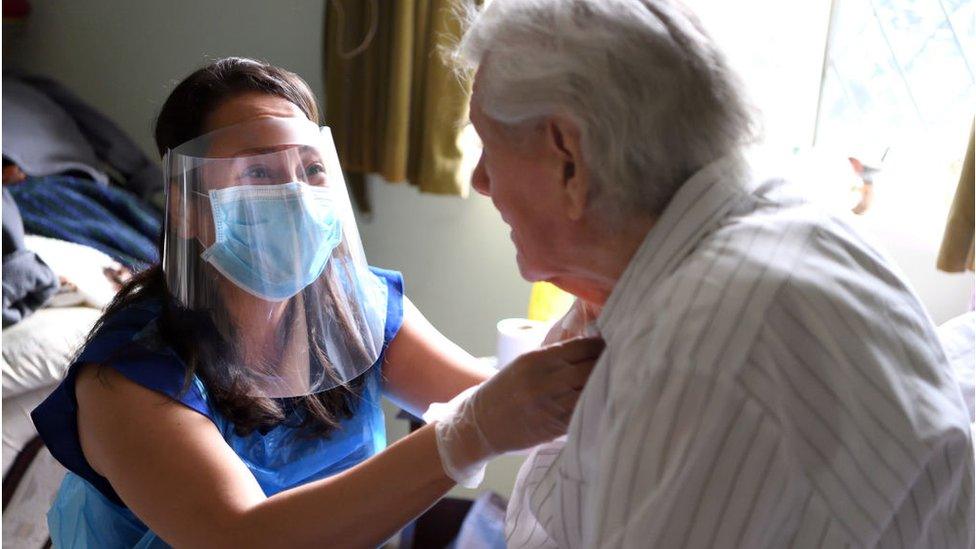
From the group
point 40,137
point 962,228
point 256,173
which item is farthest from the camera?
point 40,137

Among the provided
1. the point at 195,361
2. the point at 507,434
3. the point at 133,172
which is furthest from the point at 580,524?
the point at 133,172

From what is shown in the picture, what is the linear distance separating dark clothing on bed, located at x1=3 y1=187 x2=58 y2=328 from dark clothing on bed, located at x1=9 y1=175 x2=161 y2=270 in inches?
11.6

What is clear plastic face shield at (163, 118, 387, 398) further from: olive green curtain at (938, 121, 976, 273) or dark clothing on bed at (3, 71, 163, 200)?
dark clothing on bed at (3, 71, 163, 200)

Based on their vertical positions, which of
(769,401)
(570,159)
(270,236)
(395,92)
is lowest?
(395,92)

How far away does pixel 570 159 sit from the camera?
2.93ft

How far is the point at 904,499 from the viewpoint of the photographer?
81 centimetres

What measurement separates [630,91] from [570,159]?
0.28 ft

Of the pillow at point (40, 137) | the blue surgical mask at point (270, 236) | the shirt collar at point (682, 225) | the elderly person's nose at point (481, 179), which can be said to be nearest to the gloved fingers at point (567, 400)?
the shirt collar at point (682, 225)

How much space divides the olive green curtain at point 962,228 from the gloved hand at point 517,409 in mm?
1219

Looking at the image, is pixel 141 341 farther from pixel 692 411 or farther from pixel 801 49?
pixel 801 49

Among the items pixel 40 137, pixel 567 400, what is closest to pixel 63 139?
pixel 40 137

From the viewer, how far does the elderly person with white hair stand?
2.52 feet

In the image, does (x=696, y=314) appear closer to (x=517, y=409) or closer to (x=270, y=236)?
(x=517, y=409)

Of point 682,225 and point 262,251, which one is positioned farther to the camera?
point 262,251
